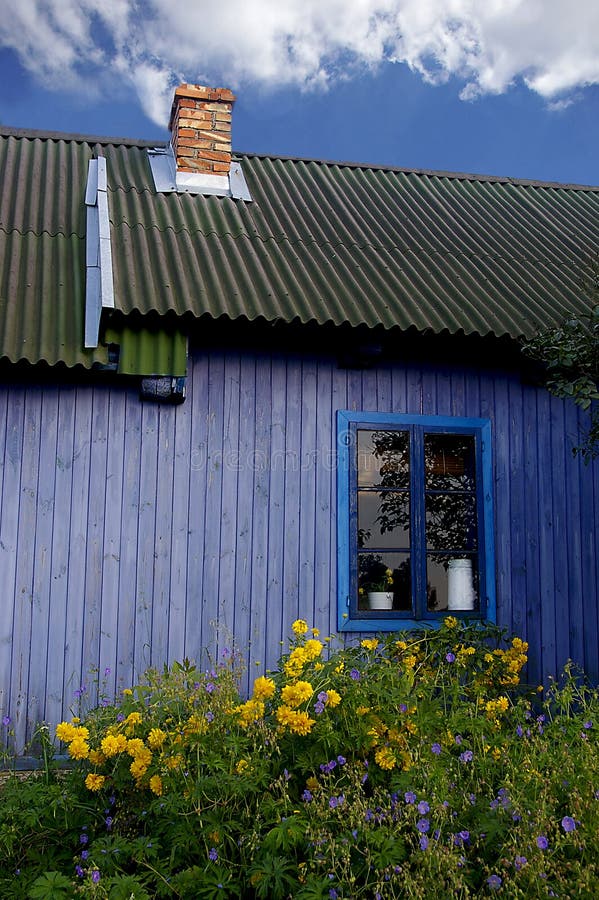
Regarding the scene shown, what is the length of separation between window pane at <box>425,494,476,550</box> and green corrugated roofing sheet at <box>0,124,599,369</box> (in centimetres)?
133

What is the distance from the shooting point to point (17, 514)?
6.30m

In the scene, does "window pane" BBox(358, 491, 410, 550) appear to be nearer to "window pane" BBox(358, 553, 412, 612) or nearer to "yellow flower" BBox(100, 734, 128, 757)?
Answer: "window pane" BBox(358, 553, 412, 612)

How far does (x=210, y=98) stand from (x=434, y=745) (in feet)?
23.2

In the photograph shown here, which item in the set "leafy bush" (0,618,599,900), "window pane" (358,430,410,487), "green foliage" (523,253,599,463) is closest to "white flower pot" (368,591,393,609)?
"window pane" (358,430,410,487)

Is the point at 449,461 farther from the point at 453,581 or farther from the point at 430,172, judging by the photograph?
the point at 430,172

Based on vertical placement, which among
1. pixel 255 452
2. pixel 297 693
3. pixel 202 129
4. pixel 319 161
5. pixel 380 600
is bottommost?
pixel 297 693

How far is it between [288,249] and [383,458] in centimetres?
208

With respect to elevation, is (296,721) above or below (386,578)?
below

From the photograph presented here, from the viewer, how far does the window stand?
677cm

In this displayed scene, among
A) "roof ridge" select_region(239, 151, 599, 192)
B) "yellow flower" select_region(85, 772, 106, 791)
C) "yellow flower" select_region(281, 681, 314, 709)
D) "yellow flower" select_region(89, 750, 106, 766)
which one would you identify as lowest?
"yellow flower" select_region(85, 772, 106, 791)

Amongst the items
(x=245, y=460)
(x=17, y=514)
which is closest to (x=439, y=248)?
(x=245, y=460)

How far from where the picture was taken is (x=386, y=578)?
22.5ft

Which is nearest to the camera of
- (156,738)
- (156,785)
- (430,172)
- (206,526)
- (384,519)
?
(156,785)

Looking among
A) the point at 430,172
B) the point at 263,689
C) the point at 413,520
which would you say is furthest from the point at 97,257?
the point at 430,172
